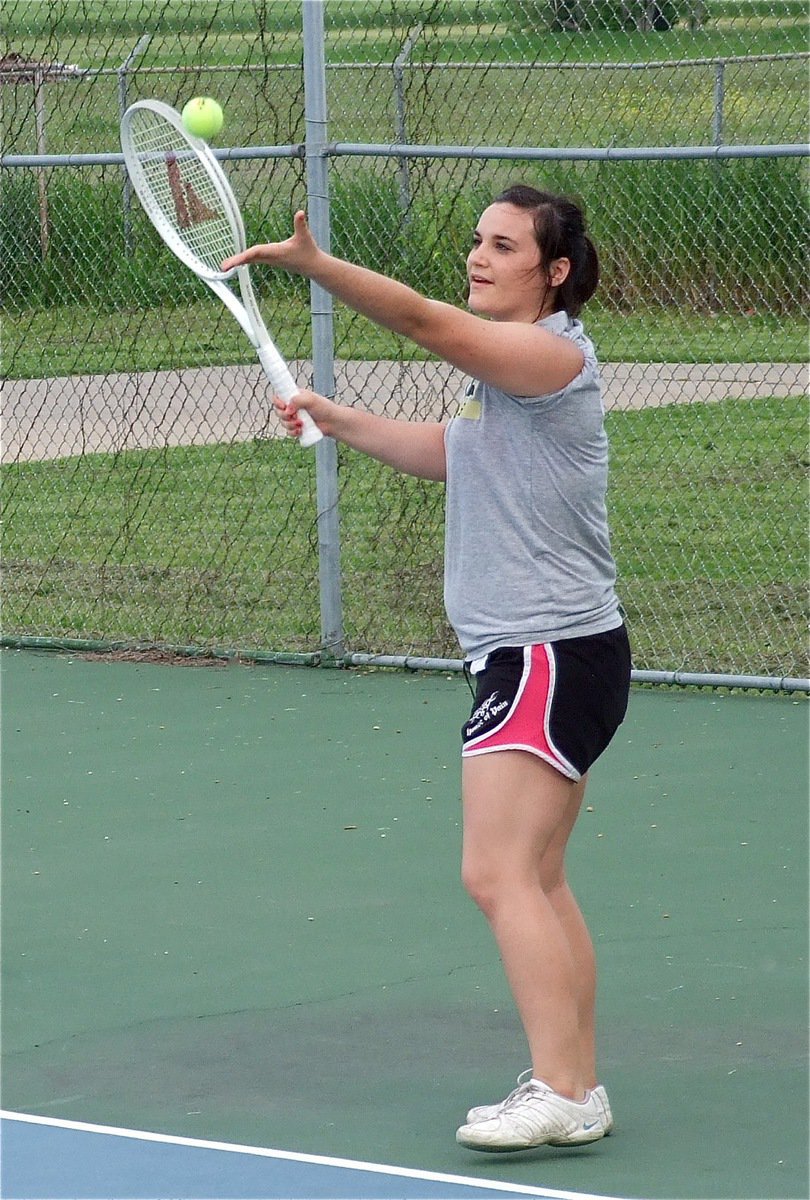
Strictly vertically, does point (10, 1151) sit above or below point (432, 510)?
below

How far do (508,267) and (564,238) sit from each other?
0.12m

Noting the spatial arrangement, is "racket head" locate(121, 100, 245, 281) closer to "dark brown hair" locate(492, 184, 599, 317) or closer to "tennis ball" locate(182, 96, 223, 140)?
"tennis ball" locate(182, 96, 223, 140)

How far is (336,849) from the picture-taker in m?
5.80

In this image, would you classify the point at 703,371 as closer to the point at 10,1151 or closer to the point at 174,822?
the point at 174,822

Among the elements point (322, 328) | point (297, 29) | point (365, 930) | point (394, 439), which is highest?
point (297, 29)

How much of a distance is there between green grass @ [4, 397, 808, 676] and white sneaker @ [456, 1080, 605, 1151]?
398cm

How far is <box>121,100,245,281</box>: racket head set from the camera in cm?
444

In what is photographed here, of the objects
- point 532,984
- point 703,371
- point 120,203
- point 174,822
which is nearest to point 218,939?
point 174,822

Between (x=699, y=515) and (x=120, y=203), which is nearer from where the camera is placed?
(x=120, y=203)

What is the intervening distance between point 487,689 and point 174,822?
238cm

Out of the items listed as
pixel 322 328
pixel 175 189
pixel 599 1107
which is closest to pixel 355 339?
pixel 322 328

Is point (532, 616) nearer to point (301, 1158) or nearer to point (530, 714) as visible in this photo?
point (530, 714)

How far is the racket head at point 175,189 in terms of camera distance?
444cm

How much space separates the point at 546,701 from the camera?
380 cm
